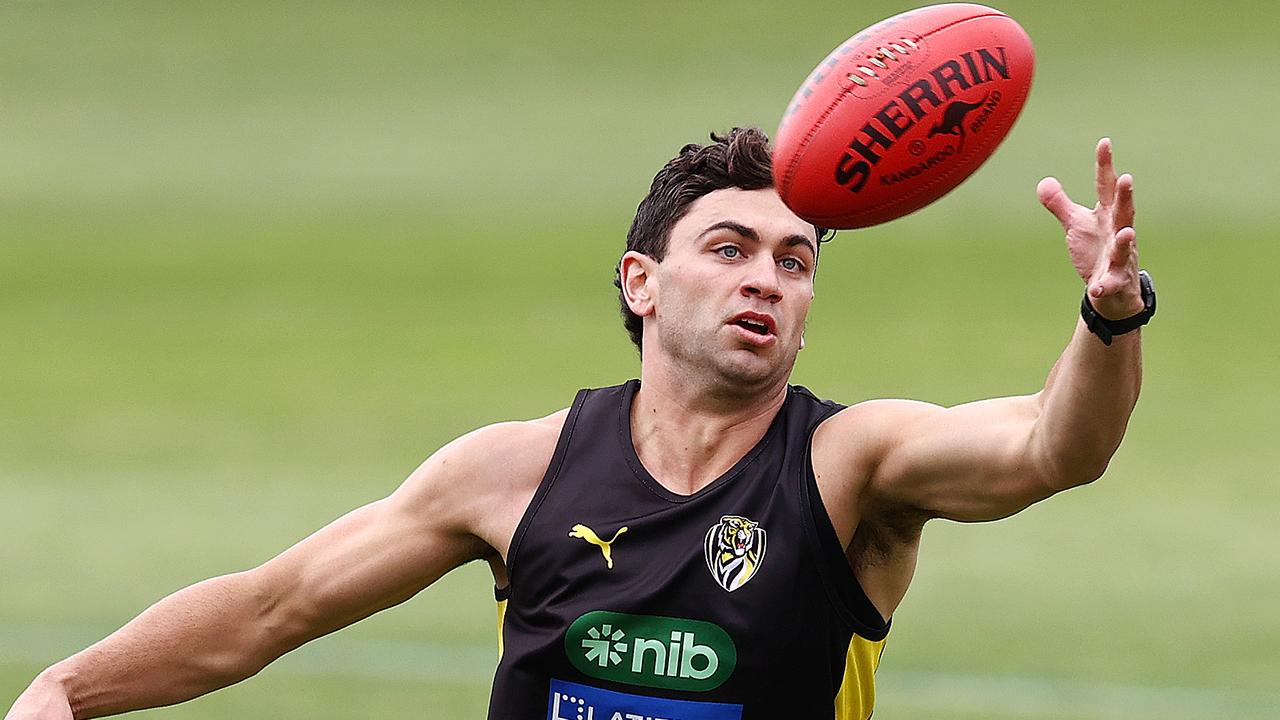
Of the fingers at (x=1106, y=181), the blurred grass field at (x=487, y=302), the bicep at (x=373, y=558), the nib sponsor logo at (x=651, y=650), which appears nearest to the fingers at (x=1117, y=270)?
the fingers at (x=1106, y=181)

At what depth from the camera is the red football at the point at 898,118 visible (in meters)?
5.12

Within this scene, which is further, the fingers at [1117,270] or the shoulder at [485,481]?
the shoulder at [485,481]

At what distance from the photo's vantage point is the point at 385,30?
24.9 meters

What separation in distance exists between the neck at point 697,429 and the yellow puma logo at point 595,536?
0.23 m

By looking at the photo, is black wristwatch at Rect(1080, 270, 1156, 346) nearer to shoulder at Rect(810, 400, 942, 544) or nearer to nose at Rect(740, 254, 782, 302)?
shoulder at Rect(810, 400, 942, 544)

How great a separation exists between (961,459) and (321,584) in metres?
1.88

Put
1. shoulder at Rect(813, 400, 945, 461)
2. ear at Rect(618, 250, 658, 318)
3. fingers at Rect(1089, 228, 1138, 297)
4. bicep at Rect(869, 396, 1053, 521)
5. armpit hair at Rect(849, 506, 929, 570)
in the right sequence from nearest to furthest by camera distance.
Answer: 1. fingers at Rect(1089, 228, 1138, 297)
2. bicep at Rect(869, 396, 1053, 521)
3. shoulder at Rect(813, 400, 945, 461)
4. armpit hair at Rect(849, 506, 929, 570)
5. ear at Rect(618, 250, 658, 318)

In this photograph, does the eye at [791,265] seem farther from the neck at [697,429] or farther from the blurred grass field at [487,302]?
the blurred grass field at [487,302]

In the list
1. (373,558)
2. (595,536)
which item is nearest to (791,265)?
(595,536)

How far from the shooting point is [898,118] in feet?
16.8

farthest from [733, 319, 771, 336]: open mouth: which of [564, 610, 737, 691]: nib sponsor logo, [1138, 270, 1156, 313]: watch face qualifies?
[1138, 270, 1156, 313]: watch face

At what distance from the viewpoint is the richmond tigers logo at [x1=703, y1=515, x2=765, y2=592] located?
515 centimetres

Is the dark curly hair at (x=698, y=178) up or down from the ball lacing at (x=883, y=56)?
down

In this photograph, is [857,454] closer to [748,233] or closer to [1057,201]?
[748,233]
